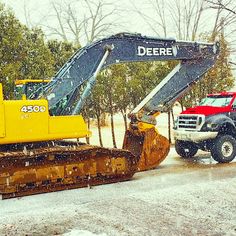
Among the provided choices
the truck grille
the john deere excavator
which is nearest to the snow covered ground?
the john deere excavator

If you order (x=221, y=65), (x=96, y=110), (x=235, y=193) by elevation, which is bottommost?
(x=235, y=193)

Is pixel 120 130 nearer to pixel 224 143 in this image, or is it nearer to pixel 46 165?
pixel 224 143

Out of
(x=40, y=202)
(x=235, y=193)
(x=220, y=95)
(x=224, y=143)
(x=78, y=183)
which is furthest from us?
(x=220, y=95)

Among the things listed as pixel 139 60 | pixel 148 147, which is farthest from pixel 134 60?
pixel 148 147

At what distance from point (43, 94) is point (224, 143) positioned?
19.6 ft

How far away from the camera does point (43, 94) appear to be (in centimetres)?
962

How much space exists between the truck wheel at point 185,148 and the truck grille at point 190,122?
86 centimetres

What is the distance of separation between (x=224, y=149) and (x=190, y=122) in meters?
1.31

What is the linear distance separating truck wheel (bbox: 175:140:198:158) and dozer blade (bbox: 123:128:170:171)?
286 cm

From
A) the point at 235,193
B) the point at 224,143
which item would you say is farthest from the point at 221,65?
the point at 235,193

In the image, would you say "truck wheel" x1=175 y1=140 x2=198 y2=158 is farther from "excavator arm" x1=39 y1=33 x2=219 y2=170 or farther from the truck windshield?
"excavator arm" x1=39 y1=33 x2=219 y2=170

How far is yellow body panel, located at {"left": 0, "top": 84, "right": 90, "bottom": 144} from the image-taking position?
28.1 feet

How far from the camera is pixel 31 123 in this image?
884 centimetres

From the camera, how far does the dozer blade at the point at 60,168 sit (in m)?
8.66
